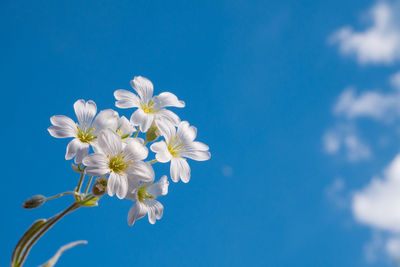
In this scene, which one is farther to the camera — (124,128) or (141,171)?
(124,128)

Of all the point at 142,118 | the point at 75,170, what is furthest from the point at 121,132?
the point at 75,170

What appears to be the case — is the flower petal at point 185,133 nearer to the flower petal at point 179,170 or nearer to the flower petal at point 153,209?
the flower petal at point 179,170

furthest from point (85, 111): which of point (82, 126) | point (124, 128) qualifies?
point (124, 128)

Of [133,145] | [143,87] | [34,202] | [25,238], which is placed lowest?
[25,238]

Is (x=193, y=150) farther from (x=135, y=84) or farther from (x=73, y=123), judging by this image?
(x=73, y=123)

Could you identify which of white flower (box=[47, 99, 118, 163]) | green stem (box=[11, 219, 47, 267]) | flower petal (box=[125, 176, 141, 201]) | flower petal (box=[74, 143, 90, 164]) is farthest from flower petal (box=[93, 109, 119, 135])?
green stem (box=[11, 219, 47, 267])

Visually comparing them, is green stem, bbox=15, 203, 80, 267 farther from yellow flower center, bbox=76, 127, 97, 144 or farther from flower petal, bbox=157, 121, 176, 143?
flower petal, bbox=157, 121, 176, 143

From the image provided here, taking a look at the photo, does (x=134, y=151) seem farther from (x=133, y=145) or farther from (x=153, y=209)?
(x=153, y=209)
